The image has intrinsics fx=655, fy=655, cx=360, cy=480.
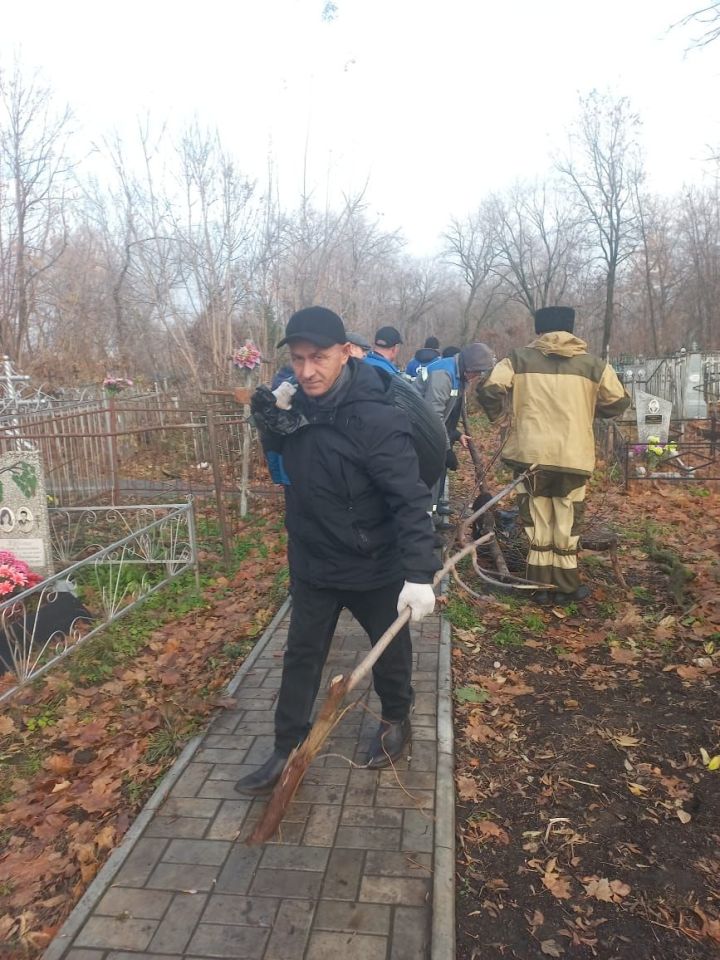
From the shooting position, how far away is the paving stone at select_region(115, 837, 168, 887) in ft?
8.31

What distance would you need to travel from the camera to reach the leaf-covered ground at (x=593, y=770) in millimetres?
2340

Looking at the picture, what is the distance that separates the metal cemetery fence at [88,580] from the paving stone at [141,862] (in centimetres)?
156

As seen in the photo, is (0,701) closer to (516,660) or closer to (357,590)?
(357,590)

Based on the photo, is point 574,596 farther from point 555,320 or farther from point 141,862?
point 141,862

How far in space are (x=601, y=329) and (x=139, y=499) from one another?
33.5 m

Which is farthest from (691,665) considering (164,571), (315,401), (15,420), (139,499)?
(15,420)

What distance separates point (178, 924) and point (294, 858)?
48 centimetres

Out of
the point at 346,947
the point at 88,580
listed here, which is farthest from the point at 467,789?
the point at 88,580

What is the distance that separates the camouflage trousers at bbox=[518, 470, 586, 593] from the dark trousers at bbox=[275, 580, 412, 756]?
2.27 meters

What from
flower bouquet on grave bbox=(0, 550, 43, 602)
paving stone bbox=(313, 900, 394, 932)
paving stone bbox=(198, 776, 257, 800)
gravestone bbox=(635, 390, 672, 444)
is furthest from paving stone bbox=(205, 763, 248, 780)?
gravestone bbox=(635, 390, 672, 444)

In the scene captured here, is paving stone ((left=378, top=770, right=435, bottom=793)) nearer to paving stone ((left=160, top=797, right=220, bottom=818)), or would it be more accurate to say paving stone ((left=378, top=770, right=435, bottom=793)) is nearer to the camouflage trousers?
paving stone ((left=160, top=797, right=220, bottom=818))

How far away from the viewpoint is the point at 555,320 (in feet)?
15.8

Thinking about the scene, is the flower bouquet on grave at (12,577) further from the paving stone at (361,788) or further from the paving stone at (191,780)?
the paving stone at (361,788)

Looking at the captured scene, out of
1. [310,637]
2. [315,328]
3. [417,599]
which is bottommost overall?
[310,637]
